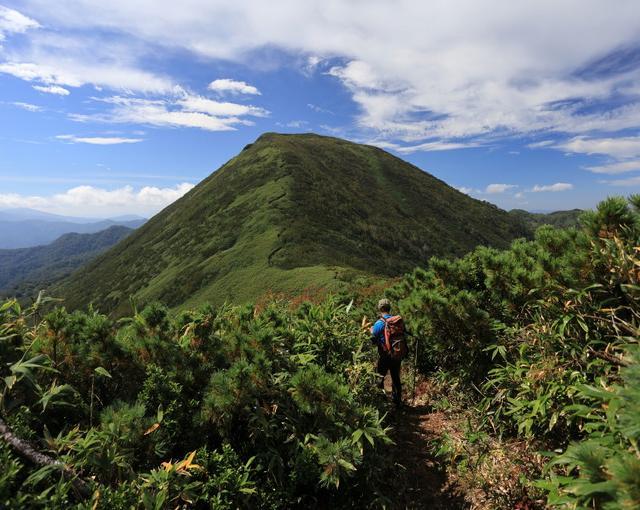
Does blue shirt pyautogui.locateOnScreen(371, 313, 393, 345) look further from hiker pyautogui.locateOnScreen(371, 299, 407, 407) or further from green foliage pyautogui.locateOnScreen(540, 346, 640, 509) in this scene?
green foliage pyautogui.locateOnScreen(540, 346, 640, 509)

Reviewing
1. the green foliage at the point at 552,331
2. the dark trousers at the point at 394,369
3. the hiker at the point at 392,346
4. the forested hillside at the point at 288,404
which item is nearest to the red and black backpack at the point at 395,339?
the hiker at the point at 392,346

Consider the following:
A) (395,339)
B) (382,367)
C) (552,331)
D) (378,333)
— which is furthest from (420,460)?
(552,331)

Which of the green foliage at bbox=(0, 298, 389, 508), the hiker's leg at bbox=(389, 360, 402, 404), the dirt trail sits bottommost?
the dirt trail

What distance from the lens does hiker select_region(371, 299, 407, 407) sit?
6.93 meters

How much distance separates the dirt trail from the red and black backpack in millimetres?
1010

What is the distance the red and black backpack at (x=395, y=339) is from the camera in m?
6.91

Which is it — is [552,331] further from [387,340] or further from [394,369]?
[394,369]

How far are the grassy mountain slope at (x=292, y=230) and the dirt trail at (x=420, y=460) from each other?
24297 mm

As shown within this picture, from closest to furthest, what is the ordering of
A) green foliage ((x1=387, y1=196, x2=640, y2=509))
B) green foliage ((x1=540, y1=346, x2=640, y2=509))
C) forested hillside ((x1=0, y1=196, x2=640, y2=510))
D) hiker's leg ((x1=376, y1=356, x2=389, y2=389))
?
green foliage ((x1=540, y1=346, x2=640, y2=509)), forested hillside ((x1=0, y1=196, x2=640, y2=510)), green foliage ((x1=387, y1=196, x2=640, y2=509)), hiker's leg ((x1=376, y1=356, x2=389, y2=389))

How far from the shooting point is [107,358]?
4.35 m

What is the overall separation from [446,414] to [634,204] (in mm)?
4047

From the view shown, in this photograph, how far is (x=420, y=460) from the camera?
561cm

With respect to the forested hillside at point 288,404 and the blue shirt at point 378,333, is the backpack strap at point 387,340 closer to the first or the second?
the blue shirt at point 378,333

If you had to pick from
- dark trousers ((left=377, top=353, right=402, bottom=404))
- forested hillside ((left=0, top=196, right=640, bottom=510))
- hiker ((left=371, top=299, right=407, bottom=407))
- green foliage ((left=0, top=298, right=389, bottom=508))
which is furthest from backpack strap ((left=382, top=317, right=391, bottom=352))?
green foliage ((left=0, top=298, right=389, bottom=508))
